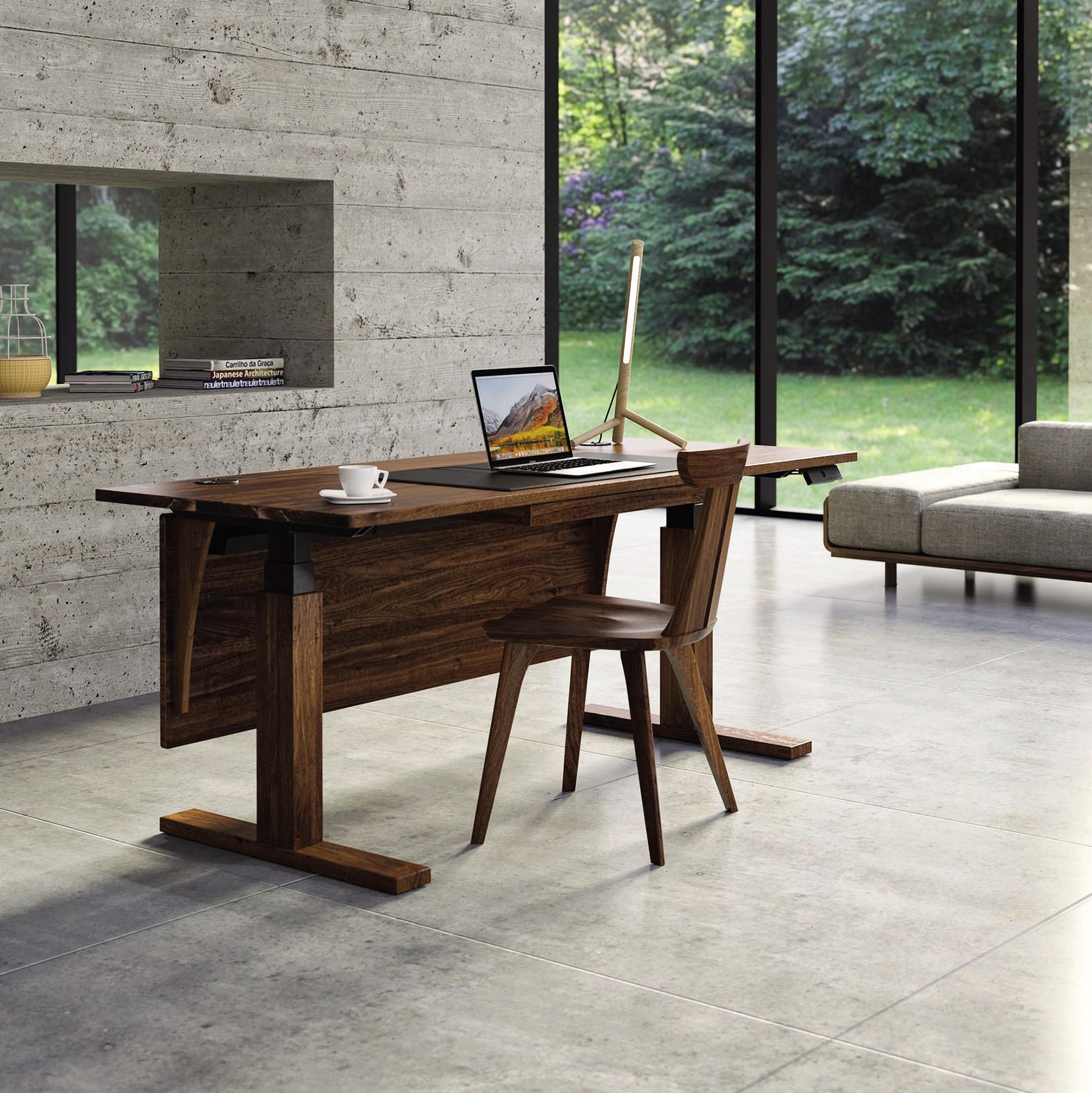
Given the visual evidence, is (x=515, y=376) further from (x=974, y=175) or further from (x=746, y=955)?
(x=974, y=175)

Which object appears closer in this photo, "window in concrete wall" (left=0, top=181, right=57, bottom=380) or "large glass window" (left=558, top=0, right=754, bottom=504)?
"window in concrete wall" (left=0, top=181, right=57, bottom=380)

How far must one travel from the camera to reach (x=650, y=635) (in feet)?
10.8

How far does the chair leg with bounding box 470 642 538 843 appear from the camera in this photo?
338cm

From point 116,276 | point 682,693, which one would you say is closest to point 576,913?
point 682,693

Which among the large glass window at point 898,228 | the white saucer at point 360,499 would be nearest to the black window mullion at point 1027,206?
the white saucer at point 360,499

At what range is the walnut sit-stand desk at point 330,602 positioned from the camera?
3.21 m

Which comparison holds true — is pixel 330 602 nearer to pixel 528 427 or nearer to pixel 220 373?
pixel 528 427

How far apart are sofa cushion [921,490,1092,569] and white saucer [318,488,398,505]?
134 inches

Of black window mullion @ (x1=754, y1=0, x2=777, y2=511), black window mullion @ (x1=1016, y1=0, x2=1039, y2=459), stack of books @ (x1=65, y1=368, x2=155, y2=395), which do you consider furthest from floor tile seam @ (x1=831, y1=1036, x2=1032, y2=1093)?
black window mullion @ (x1=754, y1=0, x2=777, y2=511)

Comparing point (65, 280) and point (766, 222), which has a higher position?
point (766, 222)

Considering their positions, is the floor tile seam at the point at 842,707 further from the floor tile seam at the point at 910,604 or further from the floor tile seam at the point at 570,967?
the floor tile seam at the point at 570,967

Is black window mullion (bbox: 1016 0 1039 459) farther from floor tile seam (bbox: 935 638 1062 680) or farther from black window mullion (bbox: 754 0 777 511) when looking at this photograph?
floor tile seam (bbox: 935 638 1062 680)

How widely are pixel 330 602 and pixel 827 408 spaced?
39.4ft

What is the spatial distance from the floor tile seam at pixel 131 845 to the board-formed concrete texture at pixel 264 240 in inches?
35.5
